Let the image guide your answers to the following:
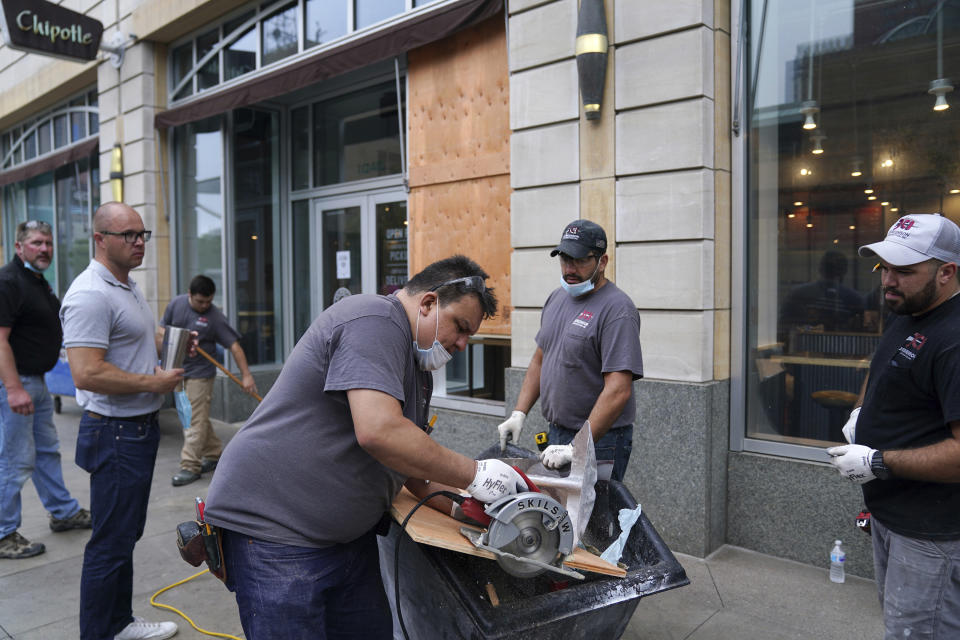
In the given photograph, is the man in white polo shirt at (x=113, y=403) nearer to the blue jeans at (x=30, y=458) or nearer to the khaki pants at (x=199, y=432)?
the blue jeans at (x=30, y=458)

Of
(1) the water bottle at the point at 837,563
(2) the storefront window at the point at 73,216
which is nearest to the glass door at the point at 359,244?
(1) the water bottle at the point at 837,563

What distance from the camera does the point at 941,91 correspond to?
409 centimetres

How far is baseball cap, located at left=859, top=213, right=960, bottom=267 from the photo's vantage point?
2363 mm

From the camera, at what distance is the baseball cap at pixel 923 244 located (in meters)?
2.36

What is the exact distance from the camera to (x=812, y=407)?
180 inches

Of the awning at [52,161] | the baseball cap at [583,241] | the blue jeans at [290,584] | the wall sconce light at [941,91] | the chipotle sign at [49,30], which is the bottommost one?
the blue jeans at [290,584]

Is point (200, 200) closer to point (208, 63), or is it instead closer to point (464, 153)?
point (208, 63)

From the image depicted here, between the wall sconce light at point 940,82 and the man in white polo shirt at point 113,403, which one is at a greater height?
the wall sconce light at point 940,82

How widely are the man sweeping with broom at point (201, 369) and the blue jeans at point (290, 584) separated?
4603 millimetres

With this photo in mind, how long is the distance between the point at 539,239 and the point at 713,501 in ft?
7.36

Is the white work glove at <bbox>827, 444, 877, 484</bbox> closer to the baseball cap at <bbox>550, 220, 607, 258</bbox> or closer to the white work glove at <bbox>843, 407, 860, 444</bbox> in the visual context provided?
the white work glove at <bbox>843, 407, 860, 444</bbox>

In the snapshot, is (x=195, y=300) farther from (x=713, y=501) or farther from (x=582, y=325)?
(x=713, y=501)

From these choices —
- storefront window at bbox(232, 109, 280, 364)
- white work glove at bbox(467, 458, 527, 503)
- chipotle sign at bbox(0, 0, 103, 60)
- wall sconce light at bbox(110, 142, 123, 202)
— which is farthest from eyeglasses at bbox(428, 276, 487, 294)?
wall sconce light at bbox(110, 142, 123, 202)

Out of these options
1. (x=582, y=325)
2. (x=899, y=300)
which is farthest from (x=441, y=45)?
(x=899, y=300)
